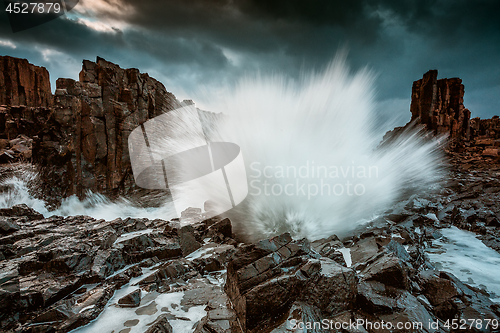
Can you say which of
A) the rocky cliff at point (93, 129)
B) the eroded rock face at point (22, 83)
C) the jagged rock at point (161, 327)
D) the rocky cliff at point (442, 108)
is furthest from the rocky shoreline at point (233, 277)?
the eroded rock face at point (22, 83)

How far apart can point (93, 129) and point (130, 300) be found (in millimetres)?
14633

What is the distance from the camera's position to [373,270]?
3705 millimetres

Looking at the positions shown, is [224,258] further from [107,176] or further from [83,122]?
[83,122]

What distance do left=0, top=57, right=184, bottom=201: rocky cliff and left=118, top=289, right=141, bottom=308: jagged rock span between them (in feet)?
44.0

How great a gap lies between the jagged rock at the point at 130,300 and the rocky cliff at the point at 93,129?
1342 centimetres

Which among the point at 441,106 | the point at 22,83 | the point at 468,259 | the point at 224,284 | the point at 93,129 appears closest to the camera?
the point at 224,284

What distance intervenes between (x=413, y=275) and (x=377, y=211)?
5873 millimetres

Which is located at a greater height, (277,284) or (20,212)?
(277,284)

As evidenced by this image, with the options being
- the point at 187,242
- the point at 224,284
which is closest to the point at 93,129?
the point at 187,242

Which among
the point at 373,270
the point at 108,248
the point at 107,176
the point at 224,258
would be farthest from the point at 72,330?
the point at 107,176

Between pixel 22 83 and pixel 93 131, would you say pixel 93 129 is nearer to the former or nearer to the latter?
pixel 93 131

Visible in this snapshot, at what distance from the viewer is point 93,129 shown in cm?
1406

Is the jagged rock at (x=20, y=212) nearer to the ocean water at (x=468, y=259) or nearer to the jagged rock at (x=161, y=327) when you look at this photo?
the jagged rock at (x=161, y=327)

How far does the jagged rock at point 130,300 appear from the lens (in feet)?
11.8
